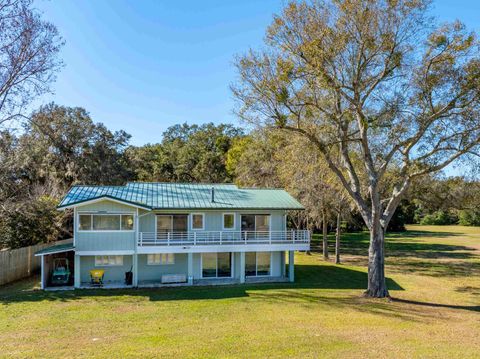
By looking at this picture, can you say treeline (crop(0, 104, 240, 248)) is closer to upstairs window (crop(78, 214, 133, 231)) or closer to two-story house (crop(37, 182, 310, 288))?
upstairs window (crop(78, 214, 133, 231))

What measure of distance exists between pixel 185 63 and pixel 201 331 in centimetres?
1605

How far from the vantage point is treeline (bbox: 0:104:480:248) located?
19766mm

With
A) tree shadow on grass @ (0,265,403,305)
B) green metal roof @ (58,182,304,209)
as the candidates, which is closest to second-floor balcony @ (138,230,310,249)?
green metal roof @ (58,182,304,209)

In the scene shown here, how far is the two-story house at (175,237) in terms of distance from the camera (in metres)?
18.7

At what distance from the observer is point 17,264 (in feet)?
65.5

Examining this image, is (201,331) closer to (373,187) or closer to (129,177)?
(373,187)

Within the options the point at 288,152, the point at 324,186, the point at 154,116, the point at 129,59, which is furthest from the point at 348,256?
the point at 129,59

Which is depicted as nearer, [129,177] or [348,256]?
[348,256]

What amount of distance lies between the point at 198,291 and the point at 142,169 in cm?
3196

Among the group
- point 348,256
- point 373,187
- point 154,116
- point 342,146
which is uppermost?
point 154,116

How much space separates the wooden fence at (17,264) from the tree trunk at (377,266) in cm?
1775

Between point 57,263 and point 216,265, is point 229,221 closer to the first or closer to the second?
point 216,265

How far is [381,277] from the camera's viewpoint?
55.4 feet

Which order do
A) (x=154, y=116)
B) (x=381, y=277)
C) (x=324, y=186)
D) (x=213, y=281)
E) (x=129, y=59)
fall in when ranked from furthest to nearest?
(x=154, y=116), (x=324, y=186), (x=129, y=59), (x=213, y=281), (x=381, y=277)
